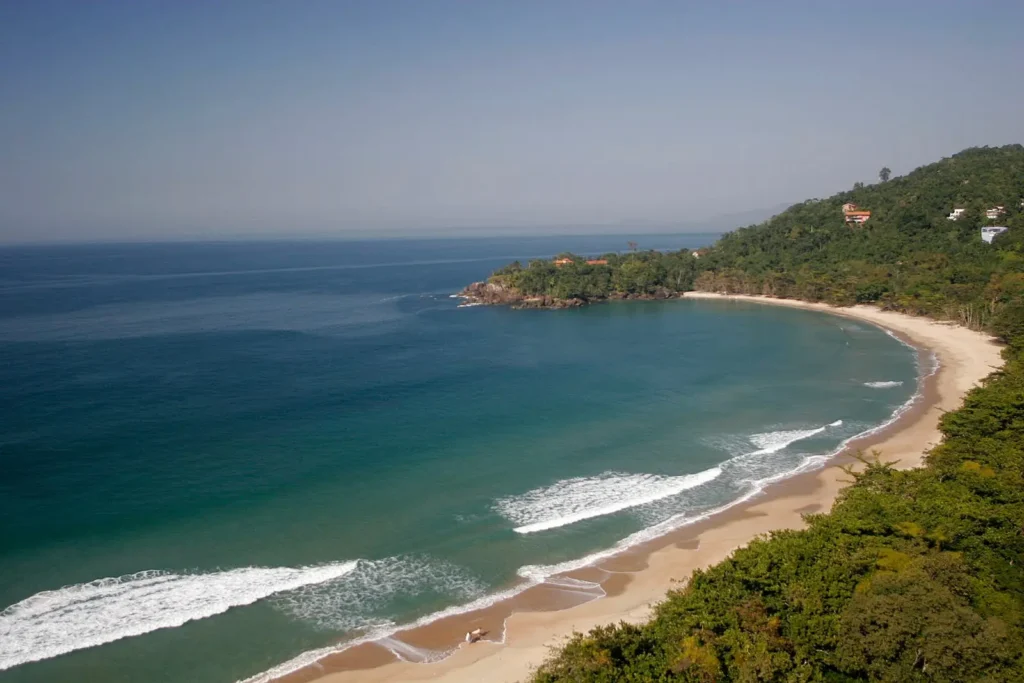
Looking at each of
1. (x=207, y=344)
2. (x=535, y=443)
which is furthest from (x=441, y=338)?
(x=535, y=443)

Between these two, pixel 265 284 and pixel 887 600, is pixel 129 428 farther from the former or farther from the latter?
pixel 265 284

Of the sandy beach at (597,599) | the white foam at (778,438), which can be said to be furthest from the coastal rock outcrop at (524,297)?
the sandy beach at (597,599)

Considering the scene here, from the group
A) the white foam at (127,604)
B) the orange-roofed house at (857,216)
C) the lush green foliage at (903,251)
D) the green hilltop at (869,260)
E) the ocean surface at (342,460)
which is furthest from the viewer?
the orange-roofed house at (857,216)

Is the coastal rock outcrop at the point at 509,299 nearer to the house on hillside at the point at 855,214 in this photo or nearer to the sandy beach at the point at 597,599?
the house on hillside at the point at 855,214

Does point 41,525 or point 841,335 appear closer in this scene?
point 41,525

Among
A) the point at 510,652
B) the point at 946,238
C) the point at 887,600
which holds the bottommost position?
the point at 510,652

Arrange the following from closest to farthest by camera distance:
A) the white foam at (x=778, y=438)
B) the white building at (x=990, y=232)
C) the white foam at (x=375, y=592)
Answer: the white foam at (x=375, y=592), the white foam at (x=778, y=438), the white building at (x=990, y=232)

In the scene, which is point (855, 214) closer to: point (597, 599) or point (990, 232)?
point (990, 232)
